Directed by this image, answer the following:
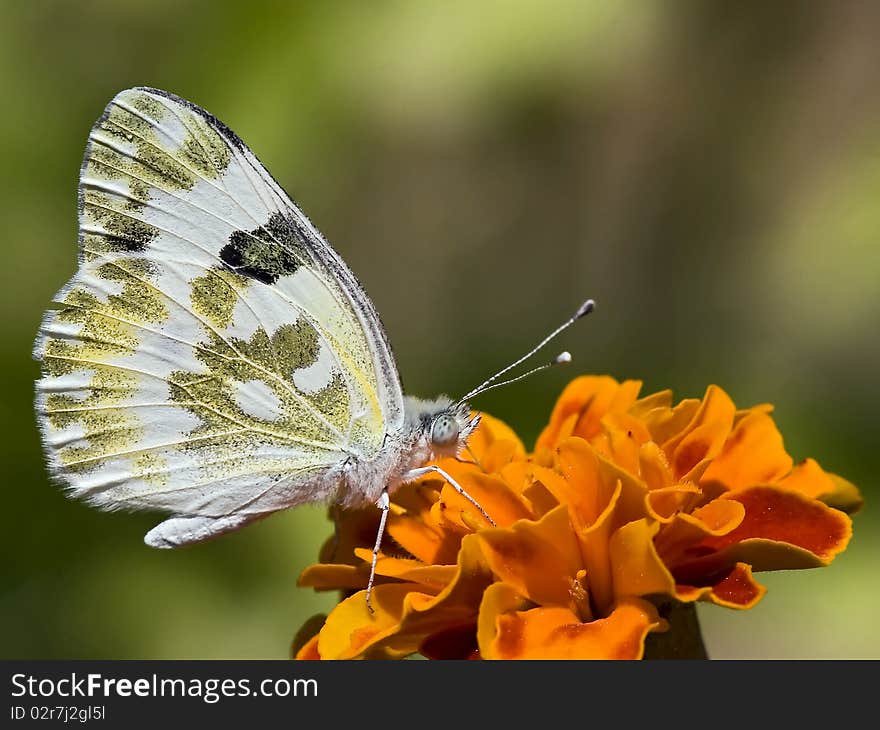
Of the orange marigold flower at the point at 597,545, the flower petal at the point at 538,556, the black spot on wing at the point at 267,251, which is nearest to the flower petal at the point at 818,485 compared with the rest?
the orange marigold flower at the point at 597,545

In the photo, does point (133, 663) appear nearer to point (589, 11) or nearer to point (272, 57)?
point (272, 57)

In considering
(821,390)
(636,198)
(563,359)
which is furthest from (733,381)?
(563,359)

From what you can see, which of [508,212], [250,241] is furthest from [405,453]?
[508,212]

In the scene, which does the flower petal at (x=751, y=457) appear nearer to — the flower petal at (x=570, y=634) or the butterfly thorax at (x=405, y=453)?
the flower petal at (x=570, y=634)

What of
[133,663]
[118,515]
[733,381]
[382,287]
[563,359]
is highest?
[382,287]

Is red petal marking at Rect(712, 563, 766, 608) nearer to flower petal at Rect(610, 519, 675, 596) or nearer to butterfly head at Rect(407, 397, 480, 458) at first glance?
flower petal at Rect(610, 519, 675, 596)

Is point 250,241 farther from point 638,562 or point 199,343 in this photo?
point 638,562
